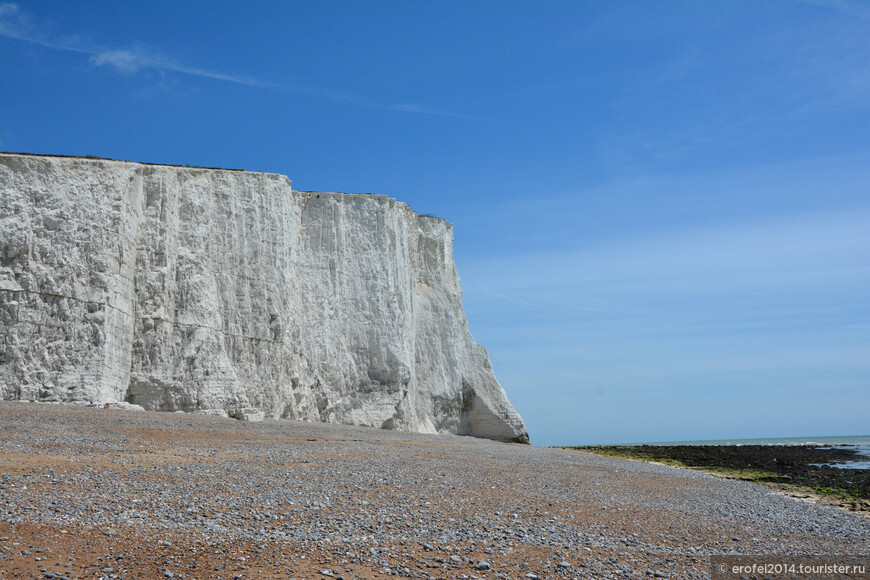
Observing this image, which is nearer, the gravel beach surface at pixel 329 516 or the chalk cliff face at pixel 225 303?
the gravel beach surface at pixel 329 516

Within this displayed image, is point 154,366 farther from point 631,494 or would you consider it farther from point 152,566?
point 152,566

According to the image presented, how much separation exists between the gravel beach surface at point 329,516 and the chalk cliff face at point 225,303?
15.5 feet

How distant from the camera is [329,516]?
829 cm

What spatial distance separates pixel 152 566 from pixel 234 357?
18263mm

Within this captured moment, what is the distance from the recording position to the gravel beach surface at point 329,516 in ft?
21.6

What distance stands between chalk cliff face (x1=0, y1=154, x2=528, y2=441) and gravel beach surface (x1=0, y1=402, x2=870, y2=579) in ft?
15.5

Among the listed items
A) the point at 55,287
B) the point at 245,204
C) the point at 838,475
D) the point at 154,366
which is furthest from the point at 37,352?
the point at 838,475

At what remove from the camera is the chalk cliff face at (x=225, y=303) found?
62.4 feet

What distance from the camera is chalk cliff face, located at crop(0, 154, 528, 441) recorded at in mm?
19016

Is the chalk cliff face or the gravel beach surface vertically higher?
the chalk cliff face

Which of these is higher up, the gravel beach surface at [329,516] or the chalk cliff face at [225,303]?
the chalk cliff face at [225,303]

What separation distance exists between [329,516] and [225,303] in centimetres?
1709

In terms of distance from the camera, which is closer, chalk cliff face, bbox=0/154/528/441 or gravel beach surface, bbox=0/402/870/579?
gravel beach surface, bbox=0/402/870/579

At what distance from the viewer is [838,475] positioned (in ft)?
86.4
